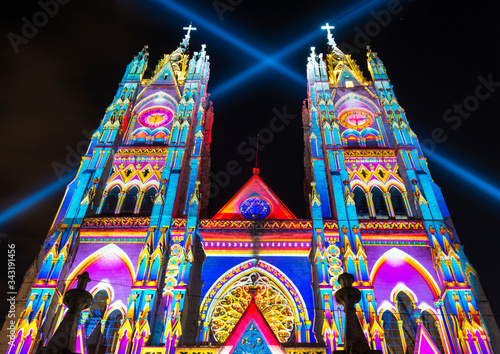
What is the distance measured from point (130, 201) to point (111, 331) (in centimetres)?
746

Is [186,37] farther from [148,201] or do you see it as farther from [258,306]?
[258,306]

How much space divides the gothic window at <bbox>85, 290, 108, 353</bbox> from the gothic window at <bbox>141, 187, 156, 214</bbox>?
5.06 meters

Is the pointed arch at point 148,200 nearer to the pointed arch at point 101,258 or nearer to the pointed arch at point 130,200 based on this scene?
the pointed arch at point 130,200

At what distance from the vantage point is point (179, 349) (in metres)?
14.9

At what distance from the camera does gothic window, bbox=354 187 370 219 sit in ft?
70.3

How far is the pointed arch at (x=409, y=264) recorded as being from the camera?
57.5 feet

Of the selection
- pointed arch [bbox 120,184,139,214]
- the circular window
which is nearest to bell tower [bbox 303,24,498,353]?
the circular window

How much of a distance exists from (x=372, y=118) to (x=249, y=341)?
57.1 feet

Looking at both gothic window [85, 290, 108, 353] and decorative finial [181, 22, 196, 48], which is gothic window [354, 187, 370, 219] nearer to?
gothic window [85, 290, 108, 353]

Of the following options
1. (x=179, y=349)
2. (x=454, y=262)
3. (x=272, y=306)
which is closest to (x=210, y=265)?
(x=272, y=306)

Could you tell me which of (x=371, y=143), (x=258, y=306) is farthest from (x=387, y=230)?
(x=371, y=143)

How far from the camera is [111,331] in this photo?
16781mm

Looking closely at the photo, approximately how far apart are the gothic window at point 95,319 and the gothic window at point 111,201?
197 inches

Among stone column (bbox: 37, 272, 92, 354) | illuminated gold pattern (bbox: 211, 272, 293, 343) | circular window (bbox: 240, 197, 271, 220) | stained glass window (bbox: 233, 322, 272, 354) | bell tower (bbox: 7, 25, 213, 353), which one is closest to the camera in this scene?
stone column (bbox: 37, 272, 92, 354)
